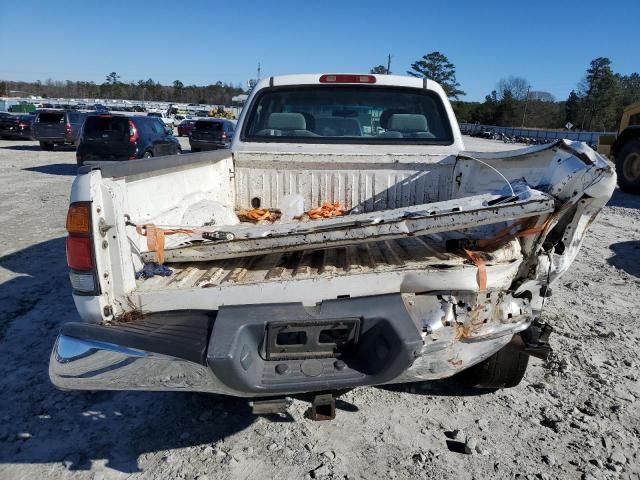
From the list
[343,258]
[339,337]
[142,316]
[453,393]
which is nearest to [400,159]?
[343,258]

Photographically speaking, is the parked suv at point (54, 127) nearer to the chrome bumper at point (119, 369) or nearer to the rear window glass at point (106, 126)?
the rear window glass at point (106, 126)

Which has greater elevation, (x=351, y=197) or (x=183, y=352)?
(x=351, y=197)

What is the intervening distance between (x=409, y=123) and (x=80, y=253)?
311cm

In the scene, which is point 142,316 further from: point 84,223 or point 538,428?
point 538,428

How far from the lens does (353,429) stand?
9.33ft

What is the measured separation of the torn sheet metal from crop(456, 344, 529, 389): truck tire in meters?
1.03

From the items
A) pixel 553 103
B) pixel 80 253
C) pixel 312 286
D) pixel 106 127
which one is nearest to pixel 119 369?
pixel 80 253

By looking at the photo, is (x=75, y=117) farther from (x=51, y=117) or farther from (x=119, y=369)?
(x=119, y=369)

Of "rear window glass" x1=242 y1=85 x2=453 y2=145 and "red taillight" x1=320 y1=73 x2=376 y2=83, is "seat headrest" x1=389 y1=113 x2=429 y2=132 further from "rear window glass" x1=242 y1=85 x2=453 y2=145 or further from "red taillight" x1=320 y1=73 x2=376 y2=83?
"red taillight" x1=320 y1=73 x2=376 y2=83

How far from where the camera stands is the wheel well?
43.1 feet

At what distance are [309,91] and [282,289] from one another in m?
2.59

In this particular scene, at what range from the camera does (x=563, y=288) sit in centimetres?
523

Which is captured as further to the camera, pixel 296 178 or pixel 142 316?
pixel 296 178

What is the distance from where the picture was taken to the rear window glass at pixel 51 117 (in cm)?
2009
